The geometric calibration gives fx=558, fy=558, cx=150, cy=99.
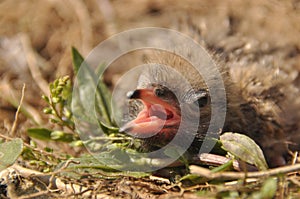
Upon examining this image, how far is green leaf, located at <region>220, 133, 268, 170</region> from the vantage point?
1967 millimetres

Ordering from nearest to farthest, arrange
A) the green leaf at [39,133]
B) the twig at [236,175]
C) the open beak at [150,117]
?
1. the twig at [236,175]
2. the open beak at [150,117]
3. the green leaf at [39,133]

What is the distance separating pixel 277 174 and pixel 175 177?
20.7 inches

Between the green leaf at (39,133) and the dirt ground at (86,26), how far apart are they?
0.49 meters

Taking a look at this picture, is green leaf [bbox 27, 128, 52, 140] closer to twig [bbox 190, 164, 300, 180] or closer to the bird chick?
the bird chick

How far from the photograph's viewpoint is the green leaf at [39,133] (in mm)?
2490

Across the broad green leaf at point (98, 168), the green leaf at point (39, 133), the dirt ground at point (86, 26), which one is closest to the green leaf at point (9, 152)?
the broad green leaf at point (98, 168)

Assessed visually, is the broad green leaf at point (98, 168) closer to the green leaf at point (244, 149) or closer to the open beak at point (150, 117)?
the open beak at point (150, 117)

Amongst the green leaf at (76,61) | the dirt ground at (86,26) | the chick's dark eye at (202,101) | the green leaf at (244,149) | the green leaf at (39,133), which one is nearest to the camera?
the green leaf at (244,149)

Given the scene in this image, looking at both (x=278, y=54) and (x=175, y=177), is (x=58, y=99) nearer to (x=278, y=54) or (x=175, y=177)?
(x=175, y=177)

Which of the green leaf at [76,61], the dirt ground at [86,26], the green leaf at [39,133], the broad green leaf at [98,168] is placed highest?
the dirt ground at [86,26]

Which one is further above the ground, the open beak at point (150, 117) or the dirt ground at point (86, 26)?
the dirt ground at point (86, 26)

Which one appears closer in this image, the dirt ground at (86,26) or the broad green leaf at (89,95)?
the broad green leaf at (89,95)

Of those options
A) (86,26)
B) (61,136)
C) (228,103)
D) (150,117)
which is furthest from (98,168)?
(86,26)

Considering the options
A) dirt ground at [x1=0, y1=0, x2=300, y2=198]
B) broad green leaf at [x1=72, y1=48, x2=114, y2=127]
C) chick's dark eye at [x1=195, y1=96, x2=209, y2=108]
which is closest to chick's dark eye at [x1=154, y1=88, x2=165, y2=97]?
chick's dark eye at [x1=195, y1=96, x2=209, y2=108]
